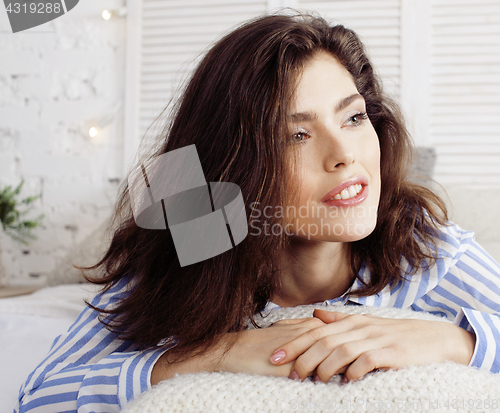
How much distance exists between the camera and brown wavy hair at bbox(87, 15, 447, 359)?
2.45ft

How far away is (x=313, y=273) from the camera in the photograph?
95cm

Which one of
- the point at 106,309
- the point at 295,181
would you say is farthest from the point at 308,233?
the point at 106,309

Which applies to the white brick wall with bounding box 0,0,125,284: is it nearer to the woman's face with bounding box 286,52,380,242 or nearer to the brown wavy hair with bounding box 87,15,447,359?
the brown wavy hair with bounding box 87,15,447,359

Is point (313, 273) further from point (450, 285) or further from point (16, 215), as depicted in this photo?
point (16, 215)

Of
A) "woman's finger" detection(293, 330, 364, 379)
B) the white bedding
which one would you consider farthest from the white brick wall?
"woman's finger" detection(293, 330, 364, 379)

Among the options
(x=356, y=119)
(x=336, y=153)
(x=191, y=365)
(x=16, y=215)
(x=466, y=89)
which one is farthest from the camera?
(x=16, y=215)

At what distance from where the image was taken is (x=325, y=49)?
2.91 feet

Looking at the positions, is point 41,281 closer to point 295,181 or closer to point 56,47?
point 56,47

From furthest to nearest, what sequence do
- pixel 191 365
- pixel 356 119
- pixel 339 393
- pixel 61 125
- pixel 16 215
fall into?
1. pixel 61 125
2. pixel 16 215
3. pixel 356 119
4. pixel 191 365
5. pixel 339 393

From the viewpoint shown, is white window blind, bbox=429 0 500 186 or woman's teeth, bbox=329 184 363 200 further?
white window blind, bbox=429 0 500 186

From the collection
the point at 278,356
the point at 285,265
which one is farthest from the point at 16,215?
the point at 278,356

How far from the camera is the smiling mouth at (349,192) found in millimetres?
765

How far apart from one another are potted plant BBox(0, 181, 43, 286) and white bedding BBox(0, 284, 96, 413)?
0.63 metres

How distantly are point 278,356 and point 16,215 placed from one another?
2036 millimetres
